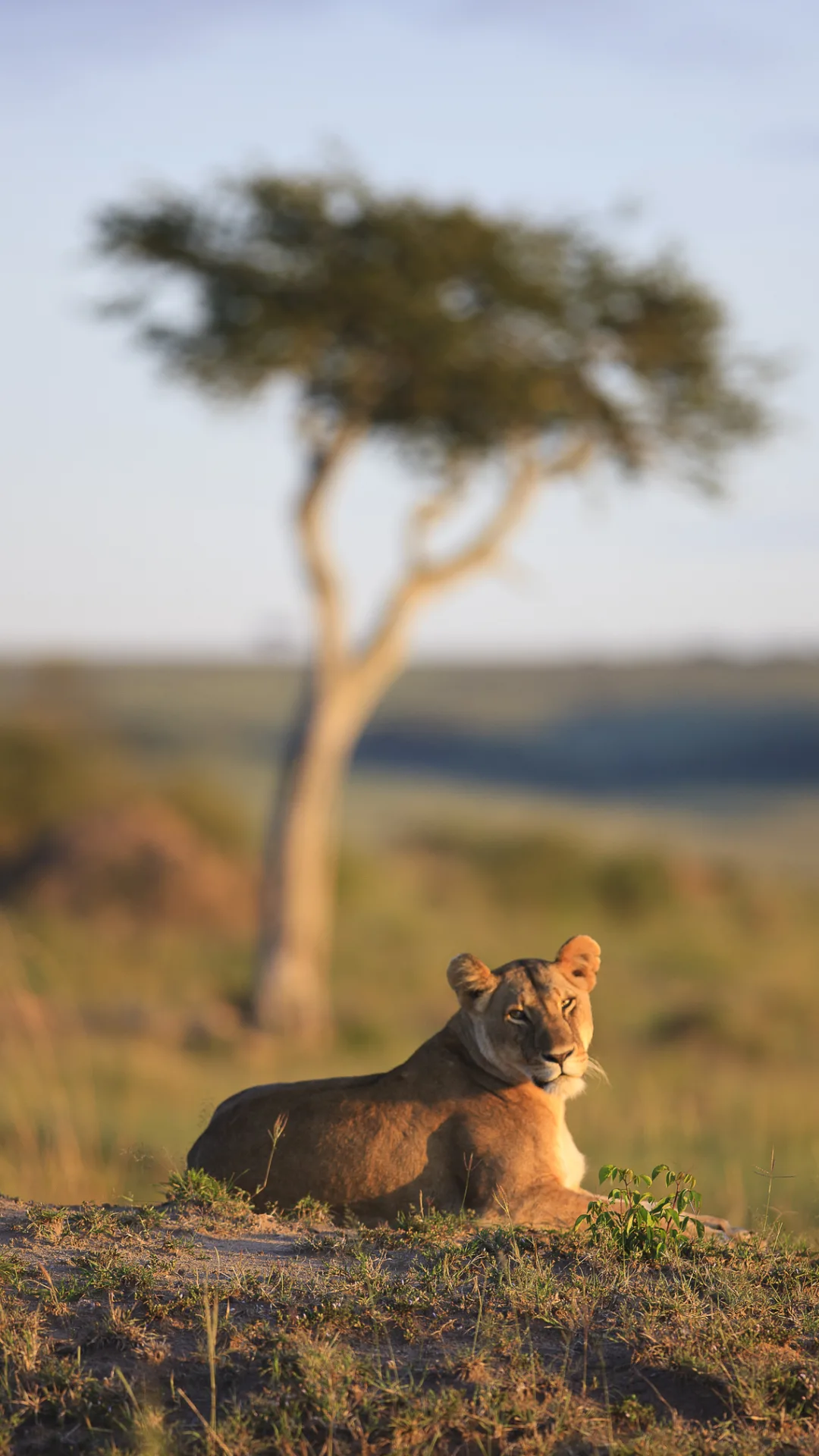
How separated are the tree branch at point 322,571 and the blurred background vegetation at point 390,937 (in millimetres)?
4878

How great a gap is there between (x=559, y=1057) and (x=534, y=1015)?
0.17m

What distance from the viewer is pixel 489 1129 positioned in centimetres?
554

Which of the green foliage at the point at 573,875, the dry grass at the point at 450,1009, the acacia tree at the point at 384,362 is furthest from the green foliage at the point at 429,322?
the green foliage at the point at 573,875

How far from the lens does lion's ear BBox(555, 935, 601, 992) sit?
5668 millimetres

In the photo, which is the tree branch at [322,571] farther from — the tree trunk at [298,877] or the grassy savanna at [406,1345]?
the grassy savanna at [406,1345]

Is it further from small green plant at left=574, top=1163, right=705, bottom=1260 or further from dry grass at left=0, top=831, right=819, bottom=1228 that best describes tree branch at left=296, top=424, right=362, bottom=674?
small green plant at left=574, top=1163, right=705, bottom=1260

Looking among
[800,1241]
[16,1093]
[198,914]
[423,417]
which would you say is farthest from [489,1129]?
[198,914]

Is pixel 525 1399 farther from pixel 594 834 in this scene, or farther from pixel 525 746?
pixel 525 746

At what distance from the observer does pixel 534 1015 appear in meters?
5.48

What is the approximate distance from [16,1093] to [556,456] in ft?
43.5

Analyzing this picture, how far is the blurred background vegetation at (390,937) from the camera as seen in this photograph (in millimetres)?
12398

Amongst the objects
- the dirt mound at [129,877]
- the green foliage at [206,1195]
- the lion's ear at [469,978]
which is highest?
the lion's ear at [469,978]

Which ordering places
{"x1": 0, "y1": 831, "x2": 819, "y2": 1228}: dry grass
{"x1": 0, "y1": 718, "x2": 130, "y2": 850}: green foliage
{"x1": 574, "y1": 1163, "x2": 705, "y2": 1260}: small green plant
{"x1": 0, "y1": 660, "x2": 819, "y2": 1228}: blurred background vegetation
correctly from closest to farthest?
{"x1": 574, "y1": 1163, "x2": 705, "y2": 1260}: small green plant, {"x1": 0, "y1": 831, "x2": 819, "y2": 1228}: dry grass, {"x1": 0, "y1": 660, "x2": 819, "y2": 1228}: blurred background vegetation, {"x1": 0, "y1": 718, "x2": 130, "y2": 850}: green foliage

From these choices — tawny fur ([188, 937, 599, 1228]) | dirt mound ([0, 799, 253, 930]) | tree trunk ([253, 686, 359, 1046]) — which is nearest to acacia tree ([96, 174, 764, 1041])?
tree trunk ([253, 686, 359, 1046])
